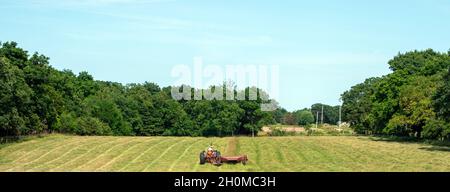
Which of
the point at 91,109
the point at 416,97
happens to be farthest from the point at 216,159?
the point at 91,109

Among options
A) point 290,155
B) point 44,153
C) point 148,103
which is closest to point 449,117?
point 290,155

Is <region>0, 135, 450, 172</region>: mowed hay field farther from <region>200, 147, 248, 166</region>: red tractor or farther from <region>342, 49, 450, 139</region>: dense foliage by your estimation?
<region>342, 49, 450, 139</region>: dense foliage

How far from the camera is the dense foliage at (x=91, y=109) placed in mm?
68000

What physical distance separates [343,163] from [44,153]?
2712cm

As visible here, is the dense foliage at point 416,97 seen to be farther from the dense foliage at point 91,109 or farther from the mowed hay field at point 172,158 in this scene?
the dense foliage at point 91,109

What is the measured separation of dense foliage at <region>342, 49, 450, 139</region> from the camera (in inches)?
2751

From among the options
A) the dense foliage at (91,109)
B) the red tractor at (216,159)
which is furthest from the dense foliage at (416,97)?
the dense foliage at (91,109)

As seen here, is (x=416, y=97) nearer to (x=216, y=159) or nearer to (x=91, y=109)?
(x=216, y=159)

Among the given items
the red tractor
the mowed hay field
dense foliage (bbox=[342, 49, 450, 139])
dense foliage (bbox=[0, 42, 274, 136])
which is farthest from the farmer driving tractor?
dense foliage (bbox=[342, 49, 450, 139])

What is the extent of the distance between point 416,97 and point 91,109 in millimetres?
65979

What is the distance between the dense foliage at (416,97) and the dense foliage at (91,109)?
37457mm
